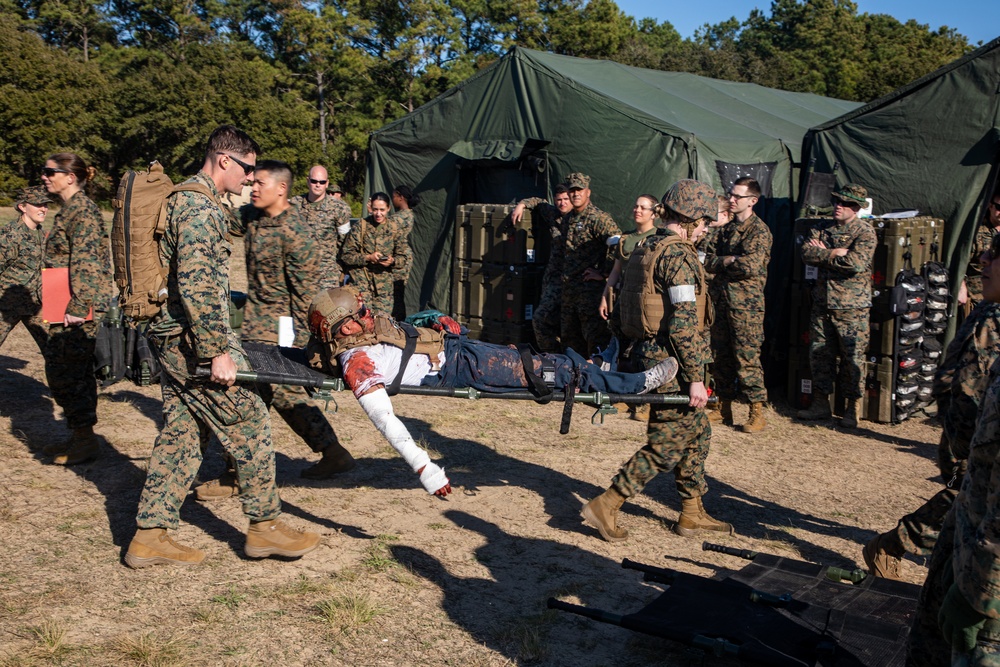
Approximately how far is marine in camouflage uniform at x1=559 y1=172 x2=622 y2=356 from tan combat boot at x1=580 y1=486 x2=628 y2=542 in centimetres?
385

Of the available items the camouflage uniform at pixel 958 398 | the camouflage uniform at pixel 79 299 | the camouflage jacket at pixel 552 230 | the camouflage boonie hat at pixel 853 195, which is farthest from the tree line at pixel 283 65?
the camouflage uniform at pixel 958 398

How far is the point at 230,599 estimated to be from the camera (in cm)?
443

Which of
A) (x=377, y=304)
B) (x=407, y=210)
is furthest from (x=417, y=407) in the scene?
(x=407, y=210)

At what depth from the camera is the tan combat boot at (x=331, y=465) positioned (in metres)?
6.28

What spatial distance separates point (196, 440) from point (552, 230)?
18.3ft

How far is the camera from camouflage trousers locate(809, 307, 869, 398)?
8258mm

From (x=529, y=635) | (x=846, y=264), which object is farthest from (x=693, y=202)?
(x=846, y=264)

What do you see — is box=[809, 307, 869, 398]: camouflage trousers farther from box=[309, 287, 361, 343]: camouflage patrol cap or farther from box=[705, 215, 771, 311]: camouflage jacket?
box=[309, 287, 361, 343]: camouflage patrol cap

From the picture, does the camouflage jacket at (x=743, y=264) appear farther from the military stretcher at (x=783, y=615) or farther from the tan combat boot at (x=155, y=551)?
the tan combat boot at (x=155, y=551)

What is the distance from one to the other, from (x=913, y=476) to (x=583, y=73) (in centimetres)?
643

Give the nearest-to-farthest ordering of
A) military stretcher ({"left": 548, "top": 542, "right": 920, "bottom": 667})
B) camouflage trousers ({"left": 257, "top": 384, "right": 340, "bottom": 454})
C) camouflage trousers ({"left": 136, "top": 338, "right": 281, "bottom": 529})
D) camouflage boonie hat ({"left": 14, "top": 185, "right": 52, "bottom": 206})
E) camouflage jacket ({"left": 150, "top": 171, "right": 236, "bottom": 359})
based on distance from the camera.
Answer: military stretcher ({"left": 548, "top": 542, "right": 920, "bottom": 667}) < camouflage jacket ({"left": 150, "top": 171, "right": 236, "bottom": 359}) < camouflage trousers ({"left": 136, "top": 338, "right": 281, "bottom": 529}) < camouflage trousers ({"left": 257, "top": 384, "right": 340, "bottom": 454}) < camouflage boonie hat ({"left": 14, "top": 185, "right": 52, "bottom": 206})

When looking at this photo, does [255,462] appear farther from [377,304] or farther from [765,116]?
[765,116]

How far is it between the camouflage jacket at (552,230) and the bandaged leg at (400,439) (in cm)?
513

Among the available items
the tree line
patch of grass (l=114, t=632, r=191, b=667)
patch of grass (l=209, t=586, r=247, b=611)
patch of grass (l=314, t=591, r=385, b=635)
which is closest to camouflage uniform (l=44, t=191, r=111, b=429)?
patch of grass (l=209, t=586, r=247, b=611)
